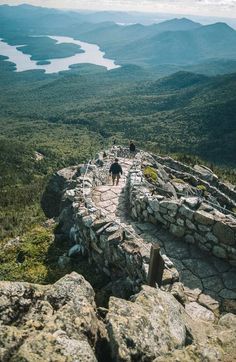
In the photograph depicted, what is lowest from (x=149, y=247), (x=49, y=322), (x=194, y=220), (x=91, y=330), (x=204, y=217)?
(x=149, y=247)

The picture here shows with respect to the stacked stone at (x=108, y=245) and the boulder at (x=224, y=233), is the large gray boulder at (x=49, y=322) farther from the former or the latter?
the boulder at (x=224, y=233)

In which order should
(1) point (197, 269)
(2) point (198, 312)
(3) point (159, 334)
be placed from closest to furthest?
(3) point (159, 334), (2) point (198, 312), (1) point (197, 269)

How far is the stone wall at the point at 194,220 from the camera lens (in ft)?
44.9

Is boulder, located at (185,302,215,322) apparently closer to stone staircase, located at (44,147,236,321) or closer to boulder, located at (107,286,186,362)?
stone staircase, located at (44,147,236,321)

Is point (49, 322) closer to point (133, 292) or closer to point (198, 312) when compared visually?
point (133, 292)

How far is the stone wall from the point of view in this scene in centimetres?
1369

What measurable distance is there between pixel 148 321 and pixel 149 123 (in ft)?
602

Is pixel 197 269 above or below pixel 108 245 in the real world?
below

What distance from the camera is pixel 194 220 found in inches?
574

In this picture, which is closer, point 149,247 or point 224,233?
point 149,247

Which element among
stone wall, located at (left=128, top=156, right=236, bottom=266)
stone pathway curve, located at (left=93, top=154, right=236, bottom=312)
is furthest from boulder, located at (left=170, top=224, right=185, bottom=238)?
stone pathway curve, located at (left=93, top=154, right=236, bottom=312)

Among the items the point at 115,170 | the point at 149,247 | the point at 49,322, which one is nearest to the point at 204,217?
the point at 149,247

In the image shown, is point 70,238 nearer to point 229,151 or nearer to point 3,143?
point 3,143

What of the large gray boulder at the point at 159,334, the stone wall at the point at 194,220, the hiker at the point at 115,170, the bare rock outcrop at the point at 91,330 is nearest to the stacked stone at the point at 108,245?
the stone wall at the point at 194,220
